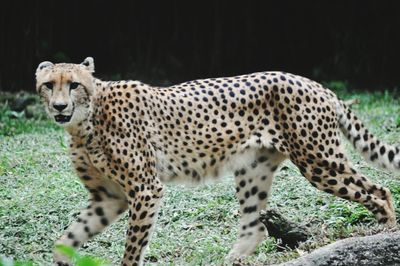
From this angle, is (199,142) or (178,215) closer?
(199,142)

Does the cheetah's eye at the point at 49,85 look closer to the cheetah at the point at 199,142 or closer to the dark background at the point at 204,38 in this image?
the cheetah at the point at 199,142

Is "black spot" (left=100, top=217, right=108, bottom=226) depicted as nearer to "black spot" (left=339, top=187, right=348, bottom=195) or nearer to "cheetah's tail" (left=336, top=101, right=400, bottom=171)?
"black spot" (left=339, top=187, right=348, bottom=195)

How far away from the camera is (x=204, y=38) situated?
47.5 ft

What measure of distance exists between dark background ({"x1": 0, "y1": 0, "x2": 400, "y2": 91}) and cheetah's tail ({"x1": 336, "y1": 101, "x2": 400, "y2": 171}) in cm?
788

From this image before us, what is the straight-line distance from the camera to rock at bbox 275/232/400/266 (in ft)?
12.9

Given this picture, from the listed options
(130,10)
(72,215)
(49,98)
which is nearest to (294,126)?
(49,98)

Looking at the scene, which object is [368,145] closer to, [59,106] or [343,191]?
[343,191]

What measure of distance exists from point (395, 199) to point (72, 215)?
7.75ft

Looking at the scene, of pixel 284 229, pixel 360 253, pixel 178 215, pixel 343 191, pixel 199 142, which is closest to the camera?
pixel 360 253

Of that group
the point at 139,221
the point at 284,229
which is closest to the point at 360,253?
the point at 284,229

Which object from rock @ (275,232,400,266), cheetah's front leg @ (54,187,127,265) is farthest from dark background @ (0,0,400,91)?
rock @ (275,232,400,266)

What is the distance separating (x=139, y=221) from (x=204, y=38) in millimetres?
9903

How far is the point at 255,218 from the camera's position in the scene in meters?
5.41

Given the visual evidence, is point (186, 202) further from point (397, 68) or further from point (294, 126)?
point (397, 68)
